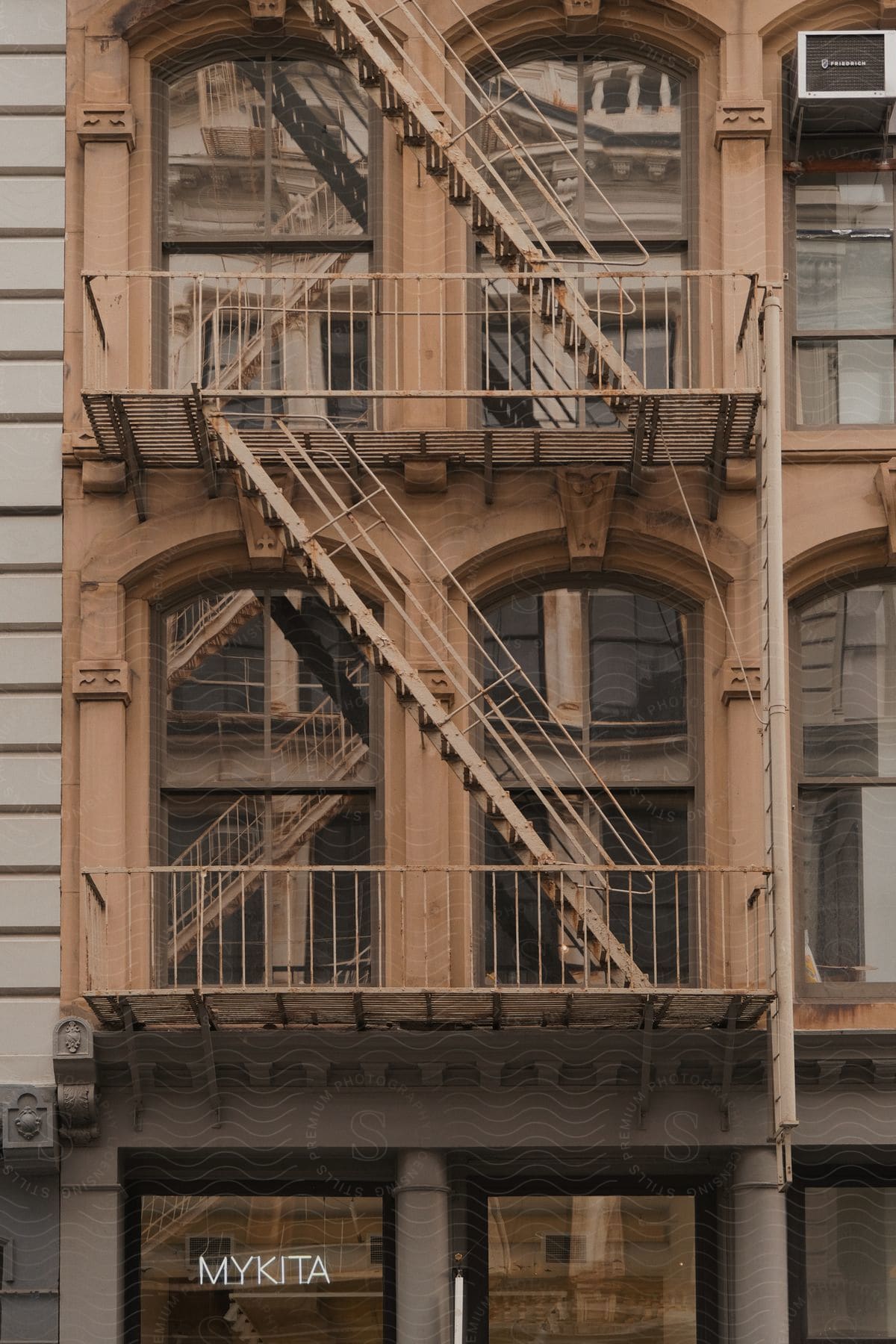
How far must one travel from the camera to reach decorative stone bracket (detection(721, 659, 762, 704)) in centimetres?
1625

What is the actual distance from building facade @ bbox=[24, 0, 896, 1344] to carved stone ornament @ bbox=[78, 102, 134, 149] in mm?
28

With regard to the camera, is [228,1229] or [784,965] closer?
[784,965]

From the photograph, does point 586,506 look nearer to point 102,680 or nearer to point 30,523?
point 102,680

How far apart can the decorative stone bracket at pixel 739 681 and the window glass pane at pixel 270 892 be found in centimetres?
271

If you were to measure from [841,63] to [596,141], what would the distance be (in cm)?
194

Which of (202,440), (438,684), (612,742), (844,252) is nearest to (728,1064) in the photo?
(612,742)

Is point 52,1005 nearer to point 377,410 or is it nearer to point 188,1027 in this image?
point 188,1027

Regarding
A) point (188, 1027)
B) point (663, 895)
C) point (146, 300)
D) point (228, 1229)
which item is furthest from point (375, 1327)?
point (146, 300)

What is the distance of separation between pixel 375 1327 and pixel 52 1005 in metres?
3.18

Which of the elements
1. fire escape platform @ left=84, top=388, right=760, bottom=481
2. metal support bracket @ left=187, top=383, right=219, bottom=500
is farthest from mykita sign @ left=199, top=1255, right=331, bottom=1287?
fire escape platform @ left=84, top=388, right=760, bottom=481

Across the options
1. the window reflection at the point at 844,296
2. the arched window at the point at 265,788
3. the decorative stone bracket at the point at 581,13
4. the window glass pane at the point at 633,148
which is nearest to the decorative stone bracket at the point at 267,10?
the decorative stone bracket at the point at 581,13

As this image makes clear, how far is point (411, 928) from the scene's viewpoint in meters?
16.0

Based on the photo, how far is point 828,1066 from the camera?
1555 cm

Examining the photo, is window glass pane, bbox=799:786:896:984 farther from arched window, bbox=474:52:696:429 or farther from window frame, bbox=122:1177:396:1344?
window frame, bbox=122:1177:396:1344
